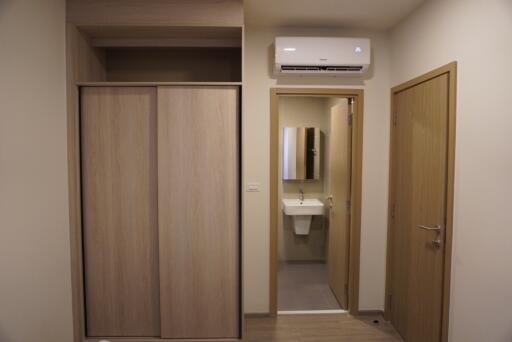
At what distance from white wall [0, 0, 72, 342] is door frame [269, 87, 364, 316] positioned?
159 cm

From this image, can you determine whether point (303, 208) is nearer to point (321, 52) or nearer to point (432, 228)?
point (432, 228)

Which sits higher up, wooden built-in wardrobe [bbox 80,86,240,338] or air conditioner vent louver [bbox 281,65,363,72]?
air conditioner vent louver [bbox 281,65,363,72]

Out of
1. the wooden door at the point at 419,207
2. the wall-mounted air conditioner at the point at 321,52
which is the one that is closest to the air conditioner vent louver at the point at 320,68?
the wall-mounted air conditioner at the point at 321,52

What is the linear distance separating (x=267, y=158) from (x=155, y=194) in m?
1.01

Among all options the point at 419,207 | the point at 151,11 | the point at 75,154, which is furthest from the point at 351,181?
the point at 75,154

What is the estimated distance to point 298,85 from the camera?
2631 millimetres

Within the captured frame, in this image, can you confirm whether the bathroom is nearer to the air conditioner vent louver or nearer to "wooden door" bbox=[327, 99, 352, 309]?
"wooden door" bbox=[327, 99, 352, 309]

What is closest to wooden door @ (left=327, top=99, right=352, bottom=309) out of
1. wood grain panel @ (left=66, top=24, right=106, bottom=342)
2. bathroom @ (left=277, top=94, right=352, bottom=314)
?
bathroom @ (left=277, top=94, right=352, bottom=314)

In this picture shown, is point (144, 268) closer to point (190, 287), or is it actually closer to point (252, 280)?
point (190, 287)

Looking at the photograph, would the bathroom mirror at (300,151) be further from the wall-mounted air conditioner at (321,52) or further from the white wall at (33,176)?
the white wall at (33,176)

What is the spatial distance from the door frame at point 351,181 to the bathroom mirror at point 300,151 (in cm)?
133

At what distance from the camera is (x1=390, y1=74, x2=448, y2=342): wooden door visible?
1.95 metres

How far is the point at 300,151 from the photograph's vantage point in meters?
4.02

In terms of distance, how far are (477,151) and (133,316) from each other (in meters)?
2.59
